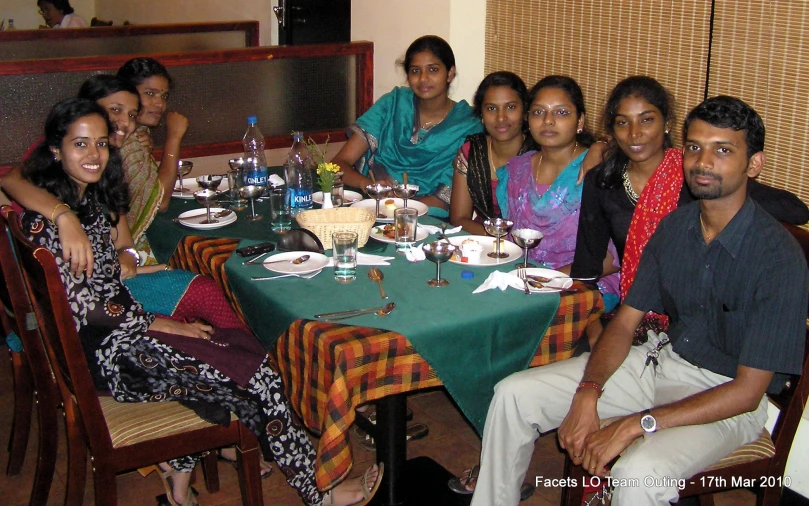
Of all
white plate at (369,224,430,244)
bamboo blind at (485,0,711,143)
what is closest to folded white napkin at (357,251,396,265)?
white plate at (369,224,430,244)

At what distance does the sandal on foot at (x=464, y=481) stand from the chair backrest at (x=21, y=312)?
3.92 ft

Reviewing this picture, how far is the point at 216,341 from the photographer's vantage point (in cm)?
222

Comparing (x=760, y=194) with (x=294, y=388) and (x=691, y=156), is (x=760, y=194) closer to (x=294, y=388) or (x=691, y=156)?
(x=691, y=156)

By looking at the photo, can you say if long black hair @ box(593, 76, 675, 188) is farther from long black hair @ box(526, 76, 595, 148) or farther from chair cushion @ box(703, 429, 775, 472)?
chair cushion @ box(703, 429, 775, 472)

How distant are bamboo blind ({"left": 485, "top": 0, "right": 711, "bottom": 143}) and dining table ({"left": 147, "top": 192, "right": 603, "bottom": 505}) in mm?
1232

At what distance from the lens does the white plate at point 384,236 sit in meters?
2.52

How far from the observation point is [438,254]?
2.14 metres

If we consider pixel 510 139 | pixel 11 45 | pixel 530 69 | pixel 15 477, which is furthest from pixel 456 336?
pixel 11 45

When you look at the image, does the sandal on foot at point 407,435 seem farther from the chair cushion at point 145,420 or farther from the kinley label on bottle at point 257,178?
the kinley label on bottle at point 257,178

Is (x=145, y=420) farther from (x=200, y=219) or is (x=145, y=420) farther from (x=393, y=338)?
(x=200, y=219)

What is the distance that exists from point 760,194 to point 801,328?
632 mm

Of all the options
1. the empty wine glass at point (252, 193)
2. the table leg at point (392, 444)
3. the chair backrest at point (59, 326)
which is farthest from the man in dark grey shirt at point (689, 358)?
the empty wine glass at point (252, 193)

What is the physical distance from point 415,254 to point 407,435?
2.67ft

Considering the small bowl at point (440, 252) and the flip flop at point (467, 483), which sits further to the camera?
→ the flip flop at point (467, 483)
